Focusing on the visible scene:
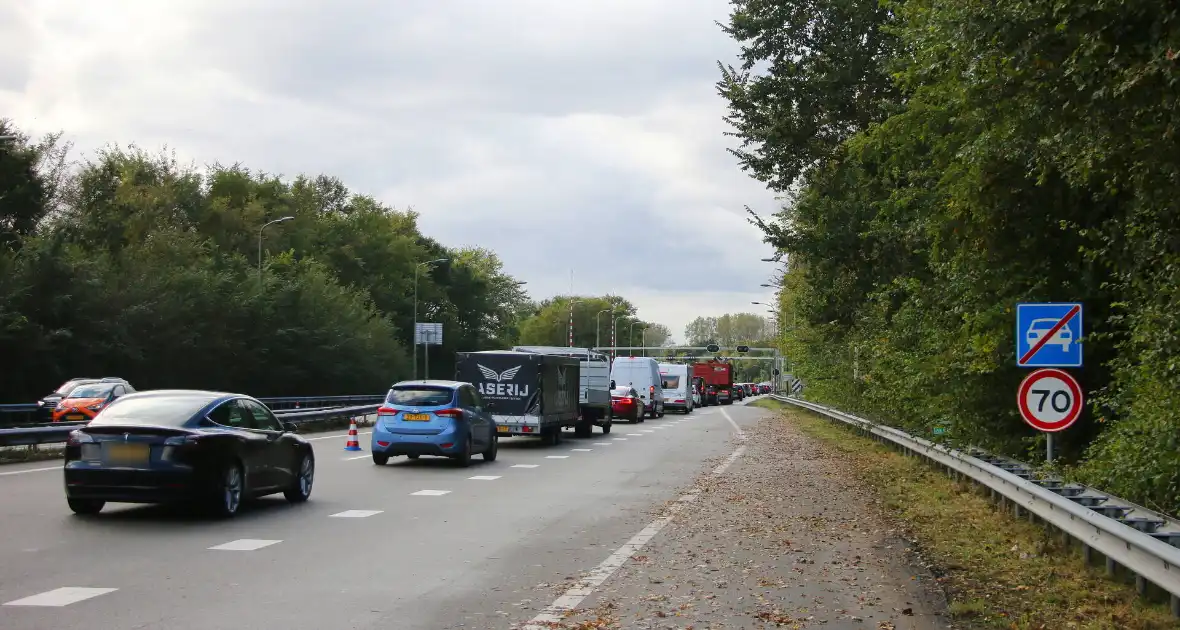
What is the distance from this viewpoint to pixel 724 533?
12.9 m

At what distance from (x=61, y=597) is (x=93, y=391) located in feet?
83.1

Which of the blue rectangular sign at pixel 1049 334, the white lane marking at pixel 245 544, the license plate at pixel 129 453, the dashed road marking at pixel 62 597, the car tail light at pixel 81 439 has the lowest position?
the white lane marking at pixel 245 544

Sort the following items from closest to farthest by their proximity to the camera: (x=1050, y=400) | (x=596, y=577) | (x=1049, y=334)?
(x=596, y=577) < (x=1050, y=400) < (x=1049, y=334)

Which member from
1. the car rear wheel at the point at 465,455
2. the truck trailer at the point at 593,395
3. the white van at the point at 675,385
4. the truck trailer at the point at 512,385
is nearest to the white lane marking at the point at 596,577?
the car rear wheel at the point at 465,455

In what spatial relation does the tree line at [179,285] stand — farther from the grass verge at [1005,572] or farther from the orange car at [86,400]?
the grass verge at [1005,572]

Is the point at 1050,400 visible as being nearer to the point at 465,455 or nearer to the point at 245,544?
the point at 245,544

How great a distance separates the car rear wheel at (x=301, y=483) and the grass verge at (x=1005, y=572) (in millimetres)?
7480

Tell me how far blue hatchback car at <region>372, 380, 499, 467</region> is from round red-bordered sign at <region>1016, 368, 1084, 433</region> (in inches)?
458

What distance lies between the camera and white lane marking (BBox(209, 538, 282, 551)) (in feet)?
36.8

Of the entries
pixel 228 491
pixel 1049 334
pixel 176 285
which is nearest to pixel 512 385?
pixel 228 491

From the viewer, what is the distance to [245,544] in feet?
37.8

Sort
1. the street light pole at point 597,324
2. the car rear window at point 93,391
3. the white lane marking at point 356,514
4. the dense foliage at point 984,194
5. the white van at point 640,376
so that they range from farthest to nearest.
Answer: the street light pole at point 597,324 < the white van at point 640,376 < the car rear window at point 93,391 < the white lane marking at point 356,514 < the dense foliage at point 984,194

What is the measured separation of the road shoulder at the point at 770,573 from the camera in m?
8.26

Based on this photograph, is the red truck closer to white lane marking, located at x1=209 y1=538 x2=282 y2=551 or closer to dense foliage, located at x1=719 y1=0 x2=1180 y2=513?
dense foliage, located at x1=719 y1=0 x2=1180 y2=513
